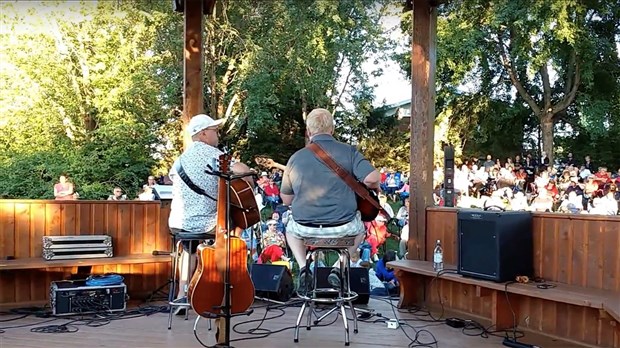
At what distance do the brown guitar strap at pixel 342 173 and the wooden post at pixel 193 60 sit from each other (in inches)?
69.8

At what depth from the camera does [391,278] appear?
5.59 meters

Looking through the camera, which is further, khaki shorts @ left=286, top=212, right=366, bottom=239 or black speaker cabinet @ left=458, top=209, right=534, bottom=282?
black speaker cabinet @ left=458, top=209, right=534, bottom=282

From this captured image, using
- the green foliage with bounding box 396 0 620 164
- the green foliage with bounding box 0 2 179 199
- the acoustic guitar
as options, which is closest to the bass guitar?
the acoustic guitar

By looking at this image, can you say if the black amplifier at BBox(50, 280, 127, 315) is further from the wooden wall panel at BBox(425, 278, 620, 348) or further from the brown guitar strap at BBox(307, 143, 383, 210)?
the wooden wall panel at BBox(425, 278, 620, 348)

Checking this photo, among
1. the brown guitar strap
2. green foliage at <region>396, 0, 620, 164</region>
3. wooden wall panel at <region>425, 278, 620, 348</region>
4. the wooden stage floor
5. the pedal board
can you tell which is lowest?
the wooden stage floor

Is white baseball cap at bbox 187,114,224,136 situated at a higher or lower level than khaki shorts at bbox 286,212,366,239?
higher

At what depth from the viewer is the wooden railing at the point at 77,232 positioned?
4434mm

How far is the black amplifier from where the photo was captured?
4141 millimetres

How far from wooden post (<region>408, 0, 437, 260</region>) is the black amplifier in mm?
2314

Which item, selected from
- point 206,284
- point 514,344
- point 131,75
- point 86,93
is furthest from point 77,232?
point 86,93

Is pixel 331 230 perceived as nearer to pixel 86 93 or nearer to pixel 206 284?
pixel 206 284

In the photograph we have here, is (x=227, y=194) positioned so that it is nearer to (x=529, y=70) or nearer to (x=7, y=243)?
(x=7, y=243)

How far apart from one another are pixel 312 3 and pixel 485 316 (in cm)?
1431

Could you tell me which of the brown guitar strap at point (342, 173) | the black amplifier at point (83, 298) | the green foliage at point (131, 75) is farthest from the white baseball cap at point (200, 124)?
the green foliage at point (131, 75)
